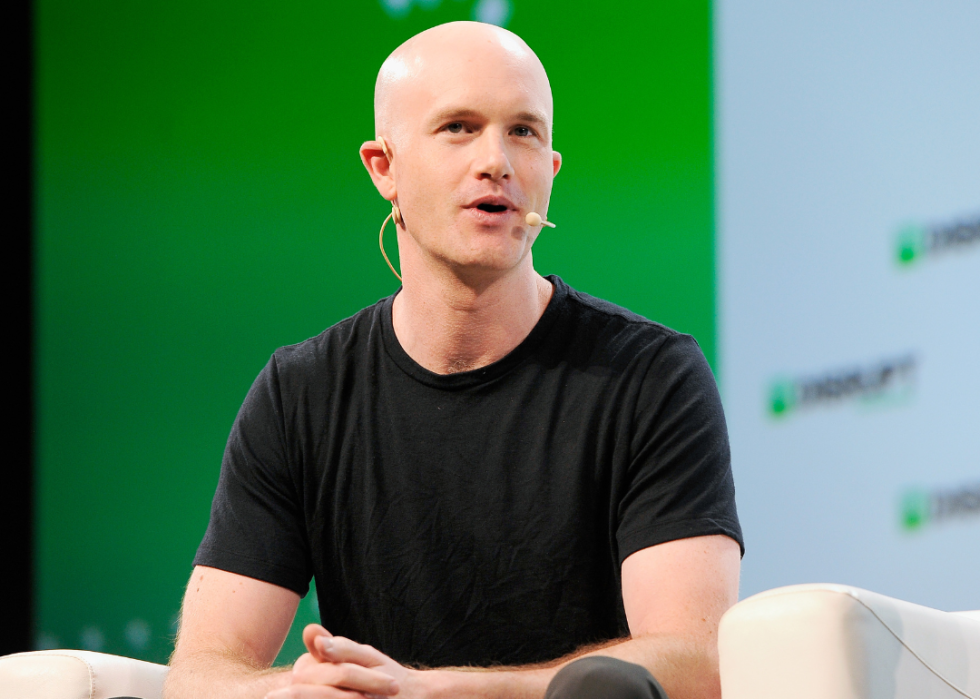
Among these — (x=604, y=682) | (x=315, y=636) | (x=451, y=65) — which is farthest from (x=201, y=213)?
(x=604, y=682)

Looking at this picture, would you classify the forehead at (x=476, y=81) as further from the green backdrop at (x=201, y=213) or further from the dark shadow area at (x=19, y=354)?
the dark shadow area at (x=19, y=354)

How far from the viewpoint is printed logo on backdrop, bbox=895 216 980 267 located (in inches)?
97.1

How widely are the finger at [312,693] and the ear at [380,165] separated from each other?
28.6 inches

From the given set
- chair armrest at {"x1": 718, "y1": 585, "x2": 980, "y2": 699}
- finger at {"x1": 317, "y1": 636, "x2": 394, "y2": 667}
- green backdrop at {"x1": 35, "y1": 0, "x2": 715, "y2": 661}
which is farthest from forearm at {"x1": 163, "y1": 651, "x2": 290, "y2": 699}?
green backdrop at {"x1": 35, "y1": 0, "x2": 715, "y2": 661}

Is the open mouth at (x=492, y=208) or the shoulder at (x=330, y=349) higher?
the open mouth at (x=492, y=208)

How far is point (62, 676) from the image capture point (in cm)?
134

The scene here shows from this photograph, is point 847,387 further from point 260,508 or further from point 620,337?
point 260,508

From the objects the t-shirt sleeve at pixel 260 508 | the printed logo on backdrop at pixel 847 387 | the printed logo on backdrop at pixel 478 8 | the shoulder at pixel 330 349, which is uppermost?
the printed logo on backdrop at pixel 478 8

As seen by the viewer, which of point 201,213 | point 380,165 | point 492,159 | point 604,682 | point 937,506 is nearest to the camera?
point 604,682

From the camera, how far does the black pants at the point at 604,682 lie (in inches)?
35.4

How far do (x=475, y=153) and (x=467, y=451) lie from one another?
40 cm

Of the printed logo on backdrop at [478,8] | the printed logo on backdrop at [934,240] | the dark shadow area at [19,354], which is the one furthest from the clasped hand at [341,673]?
the dark shadow area at [19,354]

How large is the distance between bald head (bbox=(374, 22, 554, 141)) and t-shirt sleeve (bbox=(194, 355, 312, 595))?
1.49 ft

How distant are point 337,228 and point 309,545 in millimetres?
1415
